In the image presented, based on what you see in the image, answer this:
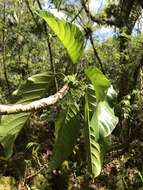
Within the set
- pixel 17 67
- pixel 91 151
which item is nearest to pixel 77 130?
pixel 91 151

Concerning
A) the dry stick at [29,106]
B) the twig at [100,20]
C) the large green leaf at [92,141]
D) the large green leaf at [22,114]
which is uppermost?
the dry stick at [29,106]

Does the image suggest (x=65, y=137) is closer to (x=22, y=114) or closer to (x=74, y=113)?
(x=74, y=113)

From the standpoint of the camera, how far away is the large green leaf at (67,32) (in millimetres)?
1429

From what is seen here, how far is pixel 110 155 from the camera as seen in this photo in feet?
17.5

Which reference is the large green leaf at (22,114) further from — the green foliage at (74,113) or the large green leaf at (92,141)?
the large green leaf at (92,141)

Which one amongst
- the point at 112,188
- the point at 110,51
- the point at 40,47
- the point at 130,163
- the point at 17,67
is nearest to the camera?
the point at 112,188

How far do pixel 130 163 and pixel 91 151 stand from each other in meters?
3.64

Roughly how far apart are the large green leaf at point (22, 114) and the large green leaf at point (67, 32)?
0.28 meters

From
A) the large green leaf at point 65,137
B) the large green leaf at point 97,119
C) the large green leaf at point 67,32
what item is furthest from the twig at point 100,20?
the large green leaf at point 67,32

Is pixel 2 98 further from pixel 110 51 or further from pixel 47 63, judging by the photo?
pixel 110 51

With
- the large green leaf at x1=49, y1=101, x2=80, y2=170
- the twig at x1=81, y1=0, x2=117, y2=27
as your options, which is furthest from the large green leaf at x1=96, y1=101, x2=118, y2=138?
the twig at x1=81, y1=0, x2=117, y2=27

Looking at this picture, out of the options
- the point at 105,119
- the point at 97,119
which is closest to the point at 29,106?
the point at 97,119

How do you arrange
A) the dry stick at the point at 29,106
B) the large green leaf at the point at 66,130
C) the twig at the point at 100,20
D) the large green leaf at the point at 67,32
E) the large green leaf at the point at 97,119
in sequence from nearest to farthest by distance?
1. the dry stick at the point at 29,106
2. the large green leaf at the point at 67,32
3. the large green leaf at the point at 97,119
4. the large green leaf at the point at 66,130
5. the twig at the point at 100,20

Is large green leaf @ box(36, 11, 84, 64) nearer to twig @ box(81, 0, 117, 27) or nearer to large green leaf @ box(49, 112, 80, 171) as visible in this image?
large green leaf @ box(49, 112, 80, 171)
